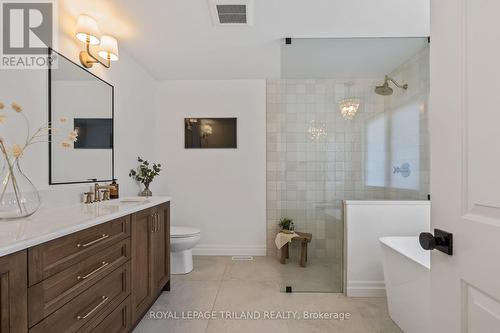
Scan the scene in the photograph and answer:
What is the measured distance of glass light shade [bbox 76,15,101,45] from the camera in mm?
1890

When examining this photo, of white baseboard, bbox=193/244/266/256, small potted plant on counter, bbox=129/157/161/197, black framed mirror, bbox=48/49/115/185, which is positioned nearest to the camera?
black framed mirror, bbox=48/49/115/185

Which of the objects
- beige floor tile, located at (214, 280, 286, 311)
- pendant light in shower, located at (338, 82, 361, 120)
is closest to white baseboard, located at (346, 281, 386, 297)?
beige floor tile, located at (214, 280, 286, 311)

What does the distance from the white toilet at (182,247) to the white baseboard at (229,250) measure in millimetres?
502

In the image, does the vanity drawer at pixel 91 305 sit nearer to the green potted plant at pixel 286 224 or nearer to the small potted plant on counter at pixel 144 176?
the small potted plant on counter at pixel 144 176

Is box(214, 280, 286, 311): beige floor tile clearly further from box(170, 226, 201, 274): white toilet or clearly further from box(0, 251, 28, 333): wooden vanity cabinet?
box(0, 251, 28, 333): wooden vanity cabinet

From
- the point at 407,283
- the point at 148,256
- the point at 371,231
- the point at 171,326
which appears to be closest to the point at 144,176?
the point at 148,256

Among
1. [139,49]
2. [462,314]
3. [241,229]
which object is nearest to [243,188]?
[241,229]

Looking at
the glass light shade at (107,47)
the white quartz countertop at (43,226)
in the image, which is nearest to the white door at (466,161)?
the white quartz countertop at (43,226)

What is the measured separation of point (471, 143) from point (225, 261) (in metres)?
2.96

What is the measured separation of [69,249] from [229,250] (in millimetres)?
2432

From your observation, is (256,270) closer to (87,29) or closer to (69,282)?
(69,282)

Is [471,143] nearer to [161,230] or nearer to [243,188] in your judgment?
[161,230]

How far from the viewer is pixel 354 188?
2.52m

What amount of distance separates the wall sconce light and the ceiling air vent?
89 cm
